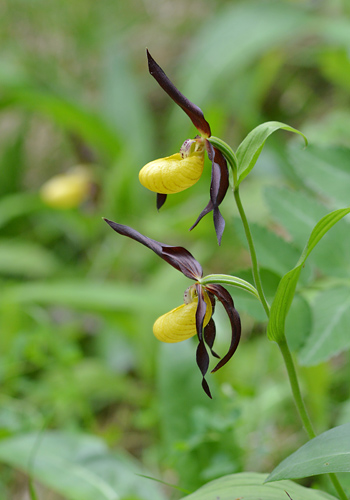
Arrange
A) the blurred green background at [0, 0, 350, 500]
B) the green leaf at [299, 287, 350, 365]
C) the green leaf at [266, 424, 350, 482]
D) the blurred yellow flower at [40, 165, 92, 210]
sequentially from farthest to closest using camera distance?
the blurred yellow flower at [40, 165, 92, 210]
the blurred green background at [0, 0, 350, 500]
the green leaf at [299, 287, 350, 365]
the green leaf at [266, 424, 350, 482]

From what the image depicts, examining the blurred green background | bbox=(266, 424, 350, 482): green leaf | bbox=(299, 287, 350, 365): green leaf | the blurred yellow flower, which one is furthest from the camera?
the blurred yellow flower

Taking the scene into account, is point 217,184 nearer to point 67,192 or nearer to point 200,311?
point 200,311

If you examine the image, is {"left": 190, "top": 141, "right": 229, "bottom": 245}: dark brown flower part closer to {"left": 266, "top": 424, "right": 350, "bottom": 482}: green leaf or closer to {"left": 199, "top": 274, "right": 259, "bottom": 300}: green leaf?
{"left": 199, "top": 274, "right": 259, "bottom": 300}: green leaf

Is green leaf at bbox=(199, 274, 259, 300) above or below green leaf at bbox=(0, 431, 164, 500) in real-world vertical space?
above

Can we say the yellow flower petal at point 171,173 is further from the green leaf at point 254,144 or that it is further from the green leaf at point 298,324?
the green leaf at point 298,324

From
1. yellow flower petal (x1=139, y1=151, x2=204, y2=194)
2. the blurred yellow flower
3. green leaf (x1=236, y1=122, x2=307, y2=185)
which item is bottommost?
the blurred yellow flower

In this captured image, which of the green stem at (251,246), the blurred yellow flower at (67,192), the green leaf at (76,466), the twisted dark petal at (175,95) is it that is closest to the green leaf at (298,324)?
the green stem at (251,246)

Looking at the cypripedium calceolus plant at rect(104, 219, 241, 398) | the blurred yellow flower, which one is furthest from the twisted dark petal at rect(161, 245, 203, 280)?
the blurred yellow flower

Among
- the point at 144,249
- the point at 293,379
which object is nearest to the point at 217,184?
the point at 293,379
